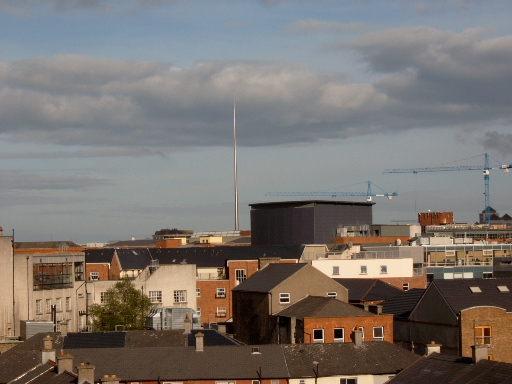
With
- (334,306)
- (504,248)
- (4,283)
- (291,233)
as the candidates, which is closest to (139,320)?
(4,283)

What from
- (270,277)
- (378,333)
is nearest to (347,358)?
(378,333)

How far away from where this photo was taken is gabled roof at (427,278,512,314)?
263ft

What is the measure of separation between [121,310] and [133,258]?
4617 cm

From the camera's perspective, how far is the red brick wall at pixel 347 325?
75812 millimetres

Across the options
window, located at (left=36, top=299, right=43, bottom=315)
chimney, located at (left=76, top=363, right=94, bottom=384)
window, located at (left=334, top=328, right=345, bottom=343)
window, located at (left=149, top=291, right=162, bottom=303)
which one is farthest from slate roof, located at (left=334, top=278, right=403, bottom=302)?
chimney, located at (left=76, top=363, right=94, bottom=384)

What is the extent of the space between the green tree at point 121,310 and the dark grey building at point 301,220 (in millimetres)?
78557

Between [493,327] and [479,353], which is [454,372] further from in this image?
[493,327]

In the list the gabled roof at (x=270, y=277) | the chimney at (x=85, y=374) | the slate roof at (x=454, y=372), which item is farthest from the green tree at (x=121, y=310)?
the slate roof at (x=454, y=372)

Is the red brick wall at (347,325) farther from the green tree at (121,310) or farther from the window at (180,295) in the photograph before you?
the window at (180,295)

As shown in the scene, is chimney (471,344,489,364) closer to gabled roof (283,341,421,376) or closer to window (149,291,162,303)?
gabled roof (283,341,421,376)

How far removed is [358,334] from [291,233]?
4472 inches

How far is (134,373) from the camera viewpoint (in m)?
61.3

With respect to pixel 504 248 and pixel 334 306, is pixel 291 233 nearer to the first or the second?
pixel 504 248

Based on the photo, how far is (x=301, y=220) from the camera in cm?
17900
